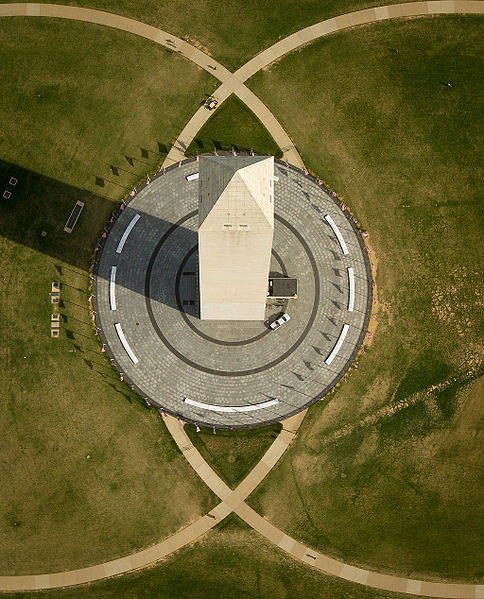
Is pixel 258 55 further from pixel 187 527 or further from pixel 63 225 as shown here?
pixel 187 527

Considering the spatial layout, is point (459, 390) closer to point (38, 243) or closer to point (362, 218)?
point (362, 218)

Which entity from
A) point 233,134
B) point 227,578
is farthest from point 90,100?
point 227,578

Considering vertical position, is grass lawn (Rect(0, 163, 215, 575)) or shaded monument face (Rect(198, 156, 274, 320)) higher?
shaded monument face (Rect(198, 156, 274, 320))

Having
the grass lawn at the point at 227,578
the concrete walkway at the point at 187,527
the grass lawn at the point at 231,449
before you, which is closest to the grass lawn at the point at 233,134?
the concrete walkway at the point at 187,527

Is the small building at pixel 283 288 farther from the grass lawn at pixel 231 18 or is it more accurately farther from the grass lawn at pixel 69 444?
the grass lawn at pixel 231 18

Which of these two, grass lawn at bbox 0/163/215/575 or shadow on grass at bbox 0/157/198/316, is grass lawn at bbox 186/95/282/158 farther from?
grass lawn at bbox 0/163/215/575

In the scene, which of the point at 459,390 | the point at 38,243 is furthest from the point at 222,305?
the point at 459,390

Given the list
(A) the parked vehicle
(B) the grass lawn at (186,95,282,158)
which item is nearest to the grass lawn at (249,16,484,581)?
(B) the grass lawn at (186,95,282,158)
